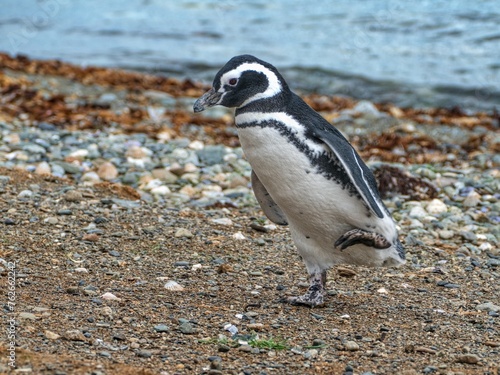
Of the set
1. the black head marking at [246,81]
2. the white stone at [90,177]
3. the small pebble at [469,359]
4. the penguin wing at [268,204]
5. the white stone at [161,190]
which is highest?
the black head marking at [246,81]

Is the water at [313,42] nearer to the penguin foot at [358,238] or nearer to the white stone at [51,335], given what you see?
the penguin foot at [358,238]

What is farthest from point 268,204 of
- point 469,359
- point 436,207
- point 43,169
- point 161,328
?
point 43,169

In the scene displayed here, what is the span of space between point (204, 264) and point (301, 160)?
1.28 meters

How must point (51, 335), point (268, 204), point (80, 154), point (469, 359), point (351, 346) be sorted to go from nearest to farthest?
point (51, 335) < point (469, 359) < point (351, 346) < point (268, 204) < point (80, 154)

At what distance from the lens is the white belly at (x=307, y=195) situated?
4156 millimetres

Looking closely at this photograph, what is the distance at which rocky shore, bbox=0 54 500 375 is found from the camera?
144 inches

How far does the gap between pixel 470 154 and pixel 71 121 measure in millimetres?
4707

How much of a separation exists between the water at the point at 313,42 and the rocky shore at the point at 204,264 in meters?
5.14

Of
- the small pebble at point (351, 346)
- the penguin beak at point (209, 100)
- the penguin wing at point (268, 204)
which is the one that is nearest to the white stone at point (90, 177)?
the penguin wing at point (268, 204)

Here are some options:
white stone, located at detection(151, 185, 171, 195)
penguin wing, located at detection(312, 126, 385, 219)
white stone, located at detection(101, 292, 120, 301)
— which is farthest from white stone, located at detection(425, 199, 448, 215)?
white stone, located at detection(101, 292, 120, 301)

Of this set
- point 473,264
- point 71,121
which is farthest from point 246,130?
point 71,121

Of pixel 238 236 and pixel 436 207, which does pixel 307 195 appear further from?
pixel 436 207

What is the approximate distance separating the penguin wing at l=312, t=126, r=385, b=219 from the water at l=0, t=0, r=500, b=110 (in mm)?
9839

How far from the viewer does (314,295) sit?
4.52 metres
